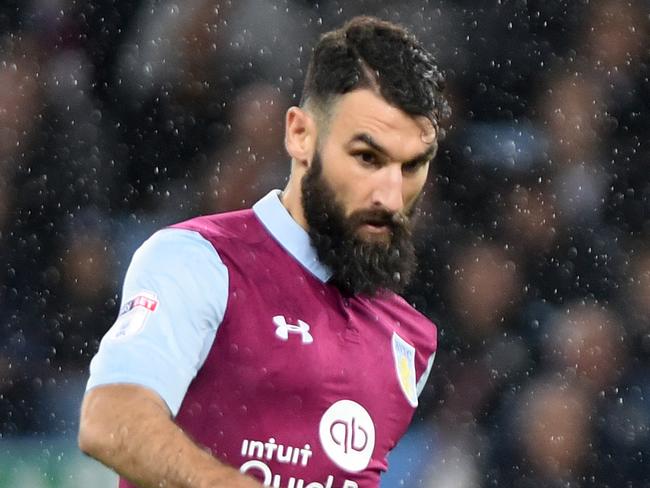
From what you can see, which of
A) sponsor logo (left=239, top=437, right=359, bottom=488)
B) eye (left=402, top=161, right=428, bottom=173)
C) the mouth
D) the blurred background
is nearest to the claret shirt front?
sponsor logo (left=239, top=437, right=359, bottom=488)

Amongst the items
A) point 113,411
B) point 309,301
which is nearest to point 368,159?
point 309,301

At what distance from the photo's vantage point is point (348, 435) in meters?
2.39

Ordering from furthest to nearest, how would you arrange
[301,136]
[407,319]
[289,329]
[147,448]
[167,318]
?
[407,319] → [301,136] → [289,329] → [167,318] → [147,448]

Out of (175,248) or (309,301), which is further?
(309,301)

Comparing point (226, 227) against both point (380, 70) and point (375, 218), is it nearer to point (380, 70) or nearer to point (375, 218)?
point (375, 218)

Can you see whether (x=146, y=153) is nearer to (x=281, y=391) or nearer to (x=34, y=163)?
(x=34, y=163)

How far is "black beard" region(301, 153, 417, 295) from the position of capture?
2461mm

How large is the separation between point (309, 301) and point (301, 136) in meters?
0.32

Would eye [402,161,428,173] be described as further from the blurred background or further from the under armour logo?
the blurred background

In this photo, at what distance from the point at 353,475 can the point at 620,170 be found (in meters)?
2.43

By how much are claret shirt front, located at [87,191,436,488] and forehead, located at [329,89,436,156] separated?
0.19 meters

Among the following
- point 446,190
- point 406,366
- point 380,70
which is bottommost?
point 446,190

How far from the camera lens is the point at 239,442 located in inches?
89.3

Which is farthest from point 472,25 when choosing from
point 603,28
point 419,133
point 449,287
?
point 419,133
